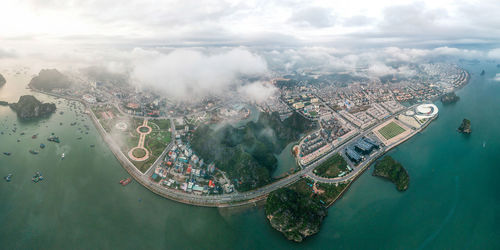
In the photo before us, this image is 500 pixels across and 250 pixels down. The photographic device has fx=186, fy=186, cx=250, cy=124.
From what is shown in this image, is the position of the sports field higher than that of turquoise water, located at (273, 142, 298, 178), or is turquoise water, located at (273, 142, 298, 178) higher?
the sports field

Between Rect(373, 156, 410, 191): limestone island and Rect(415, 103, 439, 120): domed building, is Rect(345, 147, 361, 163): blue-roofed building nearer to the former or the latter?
Rect(373, 156, 410, 191): limestone island

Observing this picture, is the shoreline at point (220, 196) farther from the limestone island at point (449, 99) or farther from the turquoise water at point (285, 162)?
the limestone island at point (449, 99)

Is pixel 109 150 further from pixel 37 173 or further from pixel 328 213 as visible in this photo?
pixel 328 213

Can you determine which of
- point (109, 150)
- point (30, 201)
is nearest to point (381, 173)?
point (109, 150)

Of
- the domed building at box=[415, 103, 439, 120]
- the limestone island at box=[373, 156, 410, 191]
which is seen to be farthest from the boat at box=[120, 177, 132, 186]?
the domed building at box=[415, 103, 439, 120]

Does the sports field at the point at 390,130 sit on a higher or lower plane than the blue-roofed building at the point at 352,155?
higher

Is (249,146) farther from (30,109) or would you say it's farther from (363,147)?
(30,109)

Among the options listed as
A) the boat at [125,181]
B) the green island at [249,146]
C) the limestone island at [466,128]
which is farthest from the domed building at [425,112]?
the boat at [125,181]
